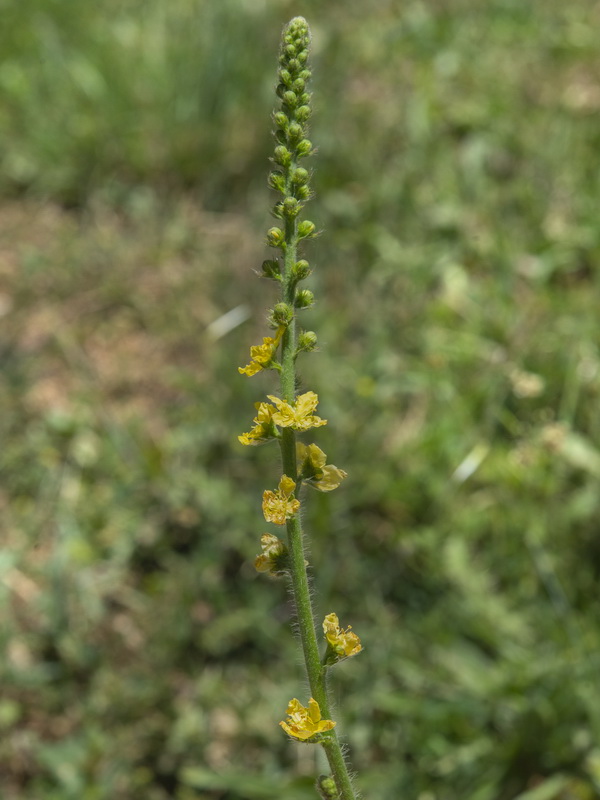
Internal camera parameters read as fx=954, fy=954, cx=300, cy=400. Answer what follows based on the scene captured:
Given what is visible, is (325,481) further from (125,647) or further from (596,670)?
(125,647)

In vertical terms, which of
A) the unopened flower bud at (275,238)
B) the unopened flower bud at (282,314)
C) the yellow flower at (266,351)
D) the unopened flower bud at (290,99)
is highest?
the unopened flower bud at (290,99)

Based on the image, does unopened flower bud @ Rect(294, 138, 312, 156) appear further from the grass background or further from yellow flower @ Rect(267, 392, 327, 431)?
the grass background

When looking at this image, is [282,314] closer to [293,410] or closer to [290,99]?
[293,410]

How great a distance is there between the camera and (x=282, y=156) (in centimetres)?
144

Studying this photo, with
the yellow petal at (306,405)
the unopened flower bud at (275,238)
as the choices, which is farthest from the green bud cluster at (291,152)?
the yellow petal at (306,405)

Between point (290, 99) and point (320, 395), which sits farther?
point (320, 395)

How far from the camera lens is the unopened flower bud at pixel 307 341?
144cm

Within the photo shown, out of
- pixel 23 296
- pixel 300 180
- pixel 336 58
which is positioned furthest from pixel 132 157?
pixel 300 180

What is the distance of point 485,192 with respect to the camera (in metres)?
5.04

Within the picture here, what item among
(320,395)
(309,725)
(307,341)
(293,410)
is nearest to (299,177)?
(307,341)

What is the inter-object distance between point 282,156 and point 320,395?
2540 millimetres

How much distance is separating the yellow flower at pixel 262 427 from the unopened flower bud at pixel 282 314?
0.44 feet

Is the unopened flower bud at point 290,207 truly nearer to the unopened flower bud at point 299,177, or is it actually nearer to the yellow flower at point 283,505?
the unopened flower bud at point 299,177

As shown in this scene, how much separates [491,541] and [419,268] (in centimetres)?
160
